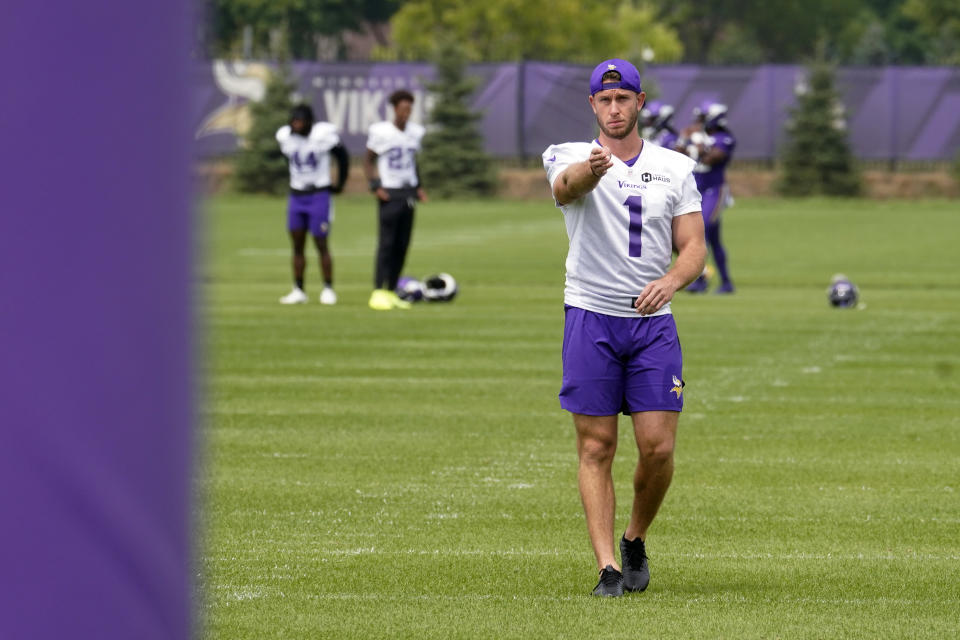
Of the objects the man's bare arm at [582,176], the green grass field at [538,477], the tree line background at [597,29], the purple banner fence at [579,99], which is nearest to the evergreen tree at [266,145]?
the purple banner fence at [579,99]

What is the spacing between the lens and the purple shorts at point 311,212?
1902cm

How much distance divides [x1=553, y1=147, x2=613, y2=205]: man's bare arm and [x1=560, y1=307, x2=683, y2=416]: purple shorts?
477 millimetres

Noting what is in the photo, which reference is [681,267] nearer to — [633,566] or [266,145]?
[633,566]

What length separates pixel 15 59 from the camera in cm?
196

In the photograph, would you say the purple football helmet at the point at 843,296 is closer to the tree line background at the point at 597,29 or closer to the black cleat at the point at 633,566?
the black cleat at the point at 633,566

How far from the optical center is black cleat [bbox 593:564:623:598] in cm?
652

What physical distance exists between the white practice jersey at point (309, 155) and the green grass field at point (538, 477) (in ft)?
4.52

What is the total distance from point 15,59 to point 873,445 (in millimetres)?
8977

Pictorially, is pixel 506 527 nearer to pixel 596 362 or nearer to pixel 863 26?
pixel 596 362

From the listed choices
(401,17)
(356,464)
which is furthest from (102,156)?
(401,17)

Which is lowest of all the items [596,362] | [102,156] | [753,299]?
[753,299]

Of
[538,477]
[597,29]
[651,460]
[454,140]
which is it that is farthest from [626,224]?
[597,29]

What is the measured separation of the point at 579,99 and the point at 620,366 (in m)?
45.1

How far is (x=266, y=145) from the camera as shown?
168 ft
